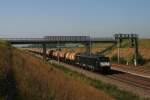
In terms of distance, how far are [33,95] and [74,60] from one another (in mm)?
63696

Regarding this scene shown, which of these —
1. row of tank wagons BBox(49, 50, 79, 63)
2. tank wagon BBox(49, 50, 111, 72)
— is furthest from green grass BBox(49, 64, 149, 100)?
row of tank wagons BBox(49, 50, 79, 63)

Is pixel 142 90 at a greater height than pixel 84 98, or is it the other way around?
pixel 84 98

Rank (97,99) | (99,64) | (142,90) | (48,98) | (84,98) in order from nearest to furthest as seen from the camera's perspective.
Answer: (48,98), (84,98), (97,99), (142,90), (99,64)

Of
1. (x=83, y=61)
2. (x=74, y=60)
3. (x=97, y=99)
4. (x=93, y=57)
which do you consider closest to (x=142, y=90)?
(x=97, y=99)

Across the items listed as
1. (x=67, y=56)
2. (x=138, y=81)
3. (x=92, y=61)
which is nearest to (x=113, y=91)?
(x=138, y=81)

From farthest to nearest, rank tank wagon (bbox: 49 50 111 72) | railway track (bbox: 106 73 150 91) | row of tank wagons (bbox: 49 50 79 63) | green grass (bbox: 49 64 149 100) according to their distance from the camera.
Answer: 1. row of tank wagons (bbox: 49 50 79 63)
2. tank wagon (bbox: 49 50 111 72)
3. railway track (bbox: 106 73 150 91)
4. green grass (bbox: 49 64 149 100)

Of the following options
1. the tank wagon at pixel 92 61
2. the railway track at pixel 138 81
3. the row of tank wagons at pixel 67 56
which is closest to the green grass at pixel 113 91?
the railway track at pixel 138 81

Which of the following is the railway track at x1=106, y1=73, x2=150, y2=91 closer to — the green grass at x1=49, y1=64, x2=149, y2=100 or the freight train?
the green grass at x1=49, y1=64, x2=149, y2=100

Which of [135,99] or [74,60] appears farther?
[74,60]

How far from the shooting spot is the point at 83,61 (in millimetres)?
66375

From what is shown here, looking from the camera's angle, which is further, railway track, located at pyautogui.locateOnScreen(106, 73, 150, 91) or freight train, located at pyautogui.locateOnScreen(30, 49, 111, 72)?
freight train, located at pyautogui.locateOnScreen(30, 49, 111, 72)

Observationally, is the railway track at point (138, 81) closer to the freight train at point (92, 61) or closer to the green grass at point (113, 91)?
the green grass at point (113, 91)

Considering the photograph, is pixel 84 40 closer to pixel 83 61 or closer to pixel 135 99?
pixel 83 61

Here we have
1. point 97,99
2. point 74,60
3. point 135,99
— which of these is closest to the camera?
point 97,99
